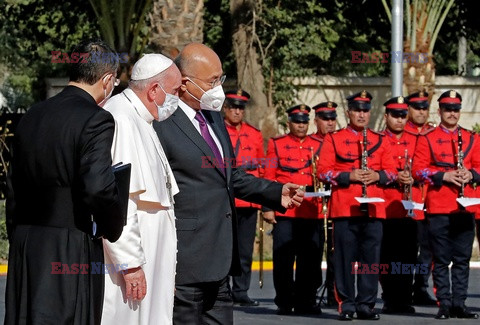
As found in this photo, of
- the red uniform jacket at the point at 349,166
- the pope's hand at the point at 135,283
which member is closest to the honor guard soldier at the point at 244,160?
the red uniform jacket at the point at 349,166

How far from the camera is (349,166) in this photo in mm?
12633

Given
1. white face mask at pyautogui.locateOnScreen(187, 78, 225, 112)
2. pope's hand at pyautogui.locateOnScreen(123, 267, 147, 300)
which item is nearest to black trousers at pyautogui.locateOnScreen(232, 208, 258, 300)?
white face mask at pyautogui.locateOnScreen(187, 78, 225, 112)

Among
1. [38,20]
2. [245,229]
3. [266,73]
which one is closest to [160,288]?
[245,229]

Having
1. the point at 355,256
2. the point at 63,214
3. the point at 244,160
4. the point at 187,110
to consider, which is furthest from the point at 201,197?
the point at 244,160

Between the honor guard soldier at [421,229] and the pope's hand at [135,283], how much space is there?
7797mm

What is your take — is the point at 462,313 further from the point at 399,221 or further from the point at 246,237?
the point at 246,237

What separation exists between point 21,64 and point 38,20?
7600 mm

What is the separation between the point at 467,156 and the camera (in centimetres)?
1257

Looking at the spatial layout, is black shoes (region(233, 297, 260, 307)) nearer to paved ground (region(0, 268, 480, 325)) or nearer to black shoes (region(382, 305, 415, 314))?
paved ground (region(0, 268, 480, 325))

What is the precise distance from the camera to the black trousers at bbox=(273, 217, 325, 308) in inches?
514

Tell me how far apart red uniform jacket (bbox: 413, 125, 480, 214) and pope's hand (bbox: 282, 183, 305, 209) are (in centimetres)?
494

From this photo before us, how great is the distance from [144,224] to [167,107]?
0.75m

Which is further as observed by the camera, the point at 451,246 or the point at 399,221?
the point at 399,221

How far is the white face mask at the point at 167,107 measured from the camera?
712cm
